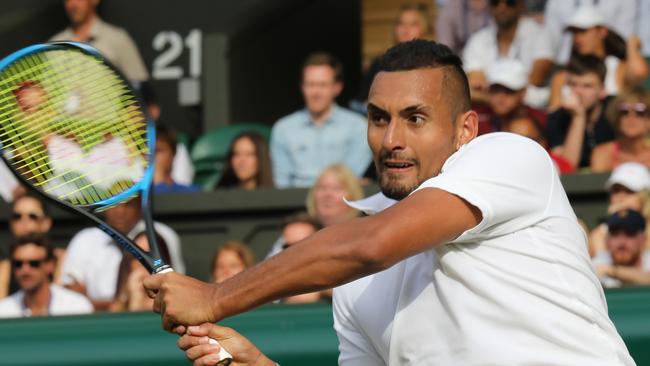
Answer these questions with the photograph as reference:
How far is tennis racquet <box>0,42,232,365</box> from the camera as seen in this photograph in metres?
3.72

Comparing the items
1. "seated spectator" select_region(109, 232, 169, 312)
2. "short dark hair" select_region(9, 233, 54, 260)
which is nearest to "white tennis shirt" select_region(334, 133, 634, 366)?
"seated spectator" select_region(109, 232, 169, 312)

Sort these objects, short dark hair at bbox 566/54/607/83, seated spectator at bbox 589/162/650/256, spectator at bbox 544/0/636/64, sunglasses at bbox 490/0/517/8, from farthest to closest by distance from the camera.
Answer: sunglasses at bbox 490/0/517/8 < spectator at bbox 544/0/636/64 < short dark hair at bbox 566/54/607/83 < seated spectator at bbox 589/162/650/256

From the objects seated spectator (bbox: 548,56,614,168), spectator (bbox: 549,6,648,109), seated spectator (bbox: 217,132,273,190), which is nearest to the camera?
seated spectator (bbox: 548,56,614,168)

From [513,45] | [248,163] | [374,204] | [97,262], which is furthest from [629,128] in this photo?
[374,204]

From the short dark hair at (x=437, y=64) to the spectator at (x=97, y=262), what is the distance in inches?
145

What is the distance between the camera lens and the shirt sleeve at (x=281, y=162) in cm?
821

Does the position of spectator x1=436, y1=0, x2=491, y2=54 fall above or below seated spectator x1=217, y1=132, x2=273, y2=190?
above

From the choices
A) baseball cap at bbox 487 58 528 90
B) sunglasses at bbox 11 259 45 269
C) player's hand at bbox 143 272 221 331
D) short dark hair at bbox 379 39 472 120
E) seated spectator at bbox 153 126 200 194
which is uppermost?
short dark hair at bbox 379 39 472 120

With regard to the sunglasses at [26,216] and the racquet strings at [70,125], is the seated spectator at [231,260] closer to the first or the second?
the sunglasses at [26,216]

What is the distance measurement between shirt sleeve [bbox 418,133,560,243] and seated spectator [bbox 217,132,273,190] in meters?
4.80

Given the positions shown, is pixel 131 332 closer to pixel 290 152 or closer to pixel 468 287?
pixel 468 287

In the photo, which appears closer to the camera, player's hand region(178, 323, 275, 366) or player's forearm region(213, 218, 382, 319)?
→ player's forearm region(213, 218, 382, 319)

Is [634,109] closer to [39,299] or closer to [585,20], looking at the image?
[585,20]

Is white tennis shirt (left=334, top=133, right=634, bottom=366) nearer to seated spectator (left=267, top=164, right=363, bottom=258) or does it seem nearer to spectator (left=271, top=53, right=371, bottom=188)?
seated spectator (left=267, top=164, right=363, bottom=258)
